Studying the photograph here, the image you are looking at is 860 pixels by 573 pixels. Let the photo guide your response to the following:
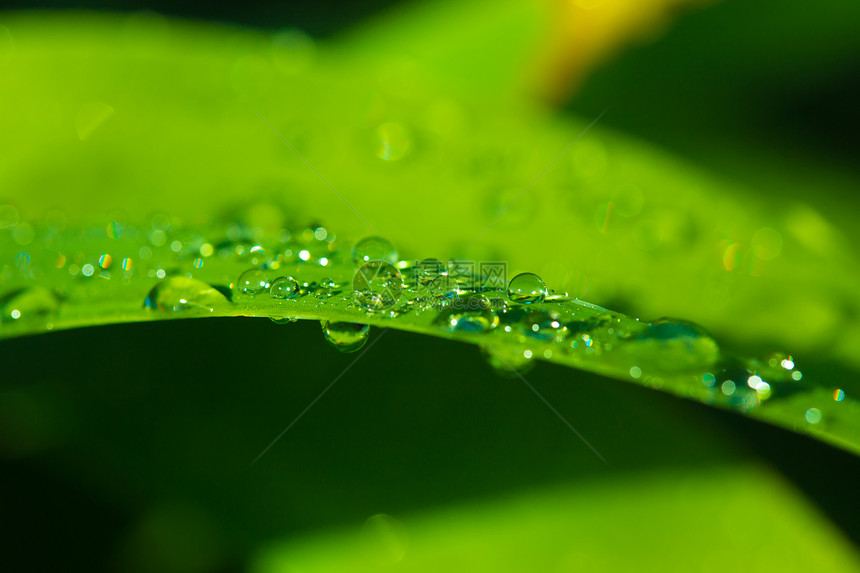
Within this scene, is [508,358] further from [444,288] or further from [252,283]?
[252,283]

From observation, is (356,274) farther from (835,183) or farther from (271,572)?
(835,183)

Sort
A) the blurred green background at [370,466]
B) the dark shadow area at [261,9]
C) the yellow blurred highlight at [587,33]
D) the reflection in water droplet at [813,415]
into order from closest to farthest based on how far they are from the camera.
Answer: the reflection in water droplet at [813,415] < the blurred green background at [370,466] < the yellow blurred highlight at [587,33] < the dark shadow area at [261,9]

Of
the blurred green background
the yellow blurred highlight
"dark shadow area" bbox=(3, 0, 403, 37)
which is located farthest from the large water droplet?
"dark shadow area" bbox=(3, 0, 403, 37)

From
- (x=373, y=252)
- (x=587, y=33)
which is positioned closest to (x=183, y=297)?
(x=373, y=252)

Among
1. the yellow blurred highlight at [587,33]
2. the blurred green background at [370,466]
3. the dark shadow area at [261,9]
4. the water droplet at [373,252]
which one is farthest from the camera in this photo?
the dark shadow area at [261,9]

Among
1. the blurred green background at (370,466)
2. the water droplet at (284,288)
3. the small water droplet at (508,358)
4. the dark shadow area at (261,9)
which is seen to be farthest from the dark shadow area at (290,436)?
the dark shadow area at (261,9)

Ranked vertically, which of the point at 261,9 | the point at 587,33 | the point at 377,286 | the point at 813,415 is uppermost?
the point at 261,9

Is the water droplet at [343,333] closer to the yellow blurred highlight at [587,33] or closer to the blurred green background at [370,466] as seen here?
the blurred green background at [370,466]
